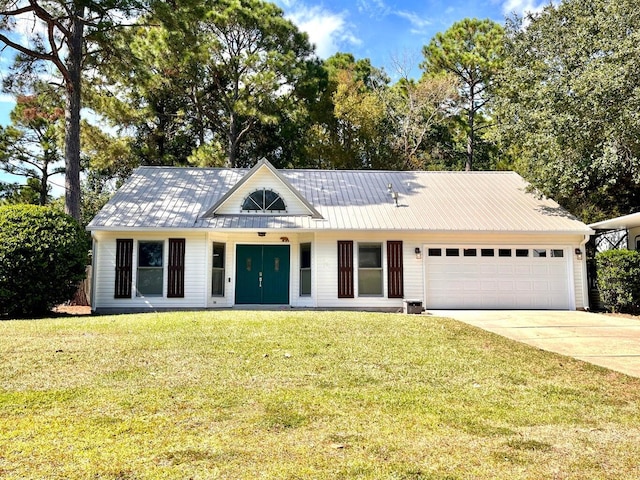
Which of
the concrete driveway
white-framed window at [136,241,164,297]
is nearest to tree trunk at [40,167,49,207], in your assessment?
white-framed window at [136,241,164,297]

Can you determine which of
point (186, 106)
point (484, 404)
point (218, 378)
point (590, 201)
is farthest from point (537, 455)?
point (186, 106)

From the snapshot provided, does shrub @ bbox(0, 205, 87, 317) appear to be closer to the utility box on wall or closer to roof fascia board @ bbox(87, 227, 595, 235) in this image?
roof fascia board @ bbox(87, 227, 595, 235)

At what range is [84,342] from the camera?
7113 mm

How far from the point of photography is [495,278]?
13.5 m

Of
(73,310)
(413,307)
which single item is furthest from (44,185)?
(413,307)

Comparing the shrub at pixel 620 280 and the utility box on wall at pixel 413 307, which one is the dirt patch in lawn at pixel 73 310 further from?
the shrub at pixel 620 280

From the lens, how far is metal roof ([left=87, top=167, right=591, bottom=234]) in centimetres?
1324

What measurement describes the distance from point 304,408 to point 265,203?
33.1 feet

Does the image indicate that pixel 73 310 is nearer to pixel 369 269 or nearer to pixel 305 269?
pixel 305 269

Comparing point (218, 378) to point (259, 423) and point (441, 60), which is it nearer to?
point (259, 423)

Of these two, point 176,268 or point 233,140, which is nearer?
point 176,268

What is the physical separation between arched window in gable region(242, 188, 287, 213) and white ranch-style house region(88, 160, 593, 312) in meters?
0.03

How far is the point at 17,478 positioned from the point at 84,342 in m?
4.58

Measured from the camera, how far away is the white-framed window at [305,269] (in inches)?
533
